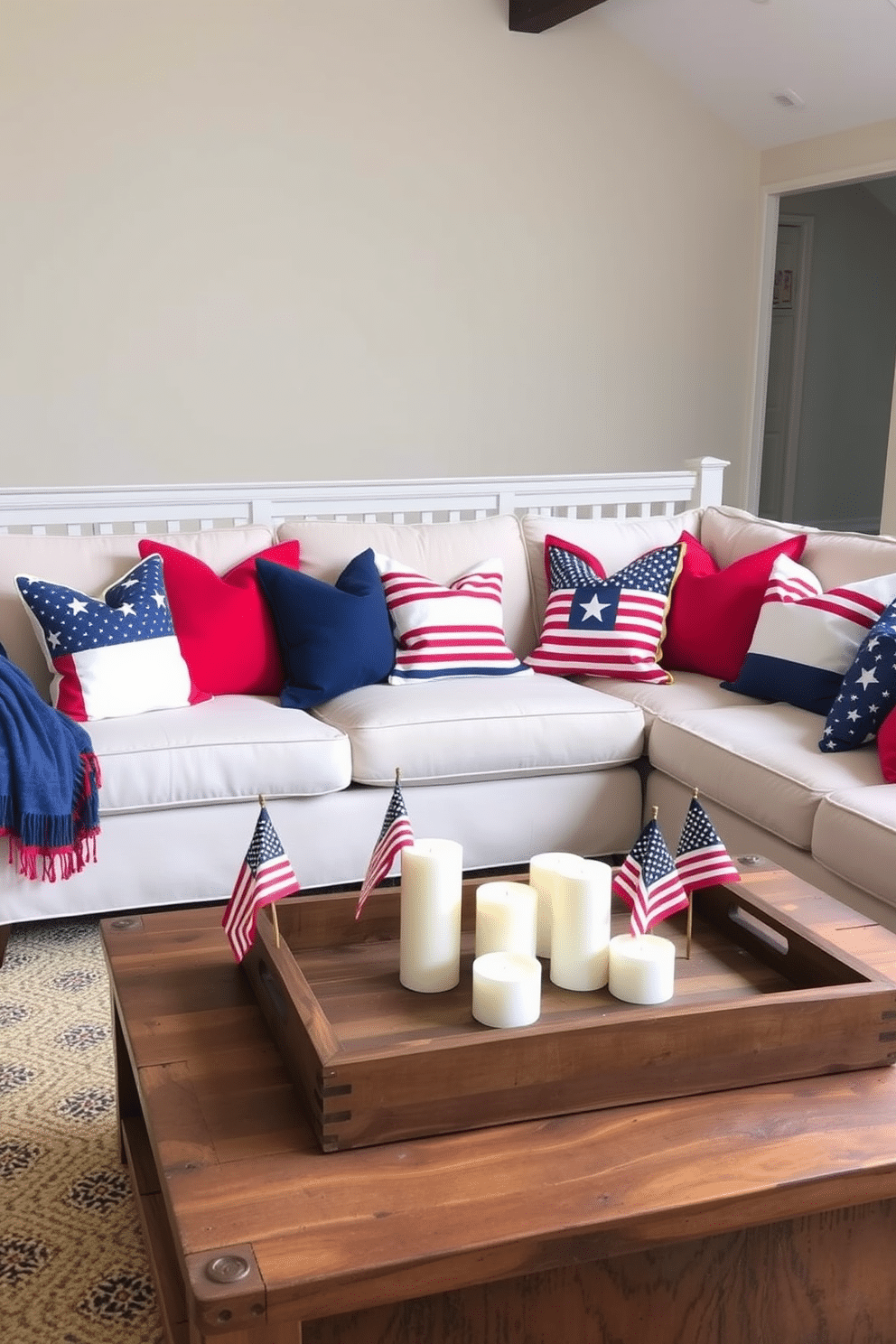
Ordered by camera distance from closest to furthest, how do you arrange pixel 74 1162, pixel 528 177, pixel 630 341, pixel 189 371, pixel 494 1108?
pixel 494 1108, pixel 74 1162, pixel 189 371, pixel 528 177, pixel 630 341

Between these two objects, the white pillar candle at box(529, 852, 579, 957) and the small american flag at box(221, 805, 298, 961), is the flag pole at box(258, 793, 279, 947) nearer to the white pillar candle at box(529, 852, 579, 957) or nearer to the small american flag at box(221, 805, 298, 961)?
the small american flag at box(221, 805, 298, 961)

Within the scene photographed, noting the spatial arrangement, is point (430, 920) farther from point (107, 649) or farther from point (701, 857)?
point (107, 649)

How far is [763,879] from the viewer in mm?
2102

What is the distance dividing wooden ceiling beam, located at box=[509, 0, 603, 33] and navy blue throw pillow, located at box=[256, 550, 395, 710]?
3.32 metres

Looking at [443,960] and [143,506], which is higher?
[143,506]

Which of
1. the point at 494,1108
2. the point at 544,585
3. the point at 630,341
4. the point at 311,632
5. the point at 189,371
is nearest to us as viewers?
the point at 494,1108

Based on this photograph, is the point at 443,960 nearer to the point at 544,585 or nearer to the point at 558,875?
the point at 558,875

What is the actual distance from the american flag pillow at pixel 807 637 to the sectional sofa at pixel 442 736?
7 centimetres

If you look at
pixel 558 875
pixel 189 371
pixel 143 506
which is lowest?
pixel 558 875

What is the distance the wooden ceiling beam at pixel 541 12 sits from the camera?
5328 mm

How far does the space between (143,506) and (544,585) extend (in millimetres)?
1186

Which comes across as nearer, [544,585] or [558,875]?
[558,875]

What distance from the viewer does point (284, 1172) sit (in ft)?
4.39

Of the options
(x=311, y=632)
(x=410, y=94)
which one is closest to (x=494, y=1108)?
(x=311, y=632)
